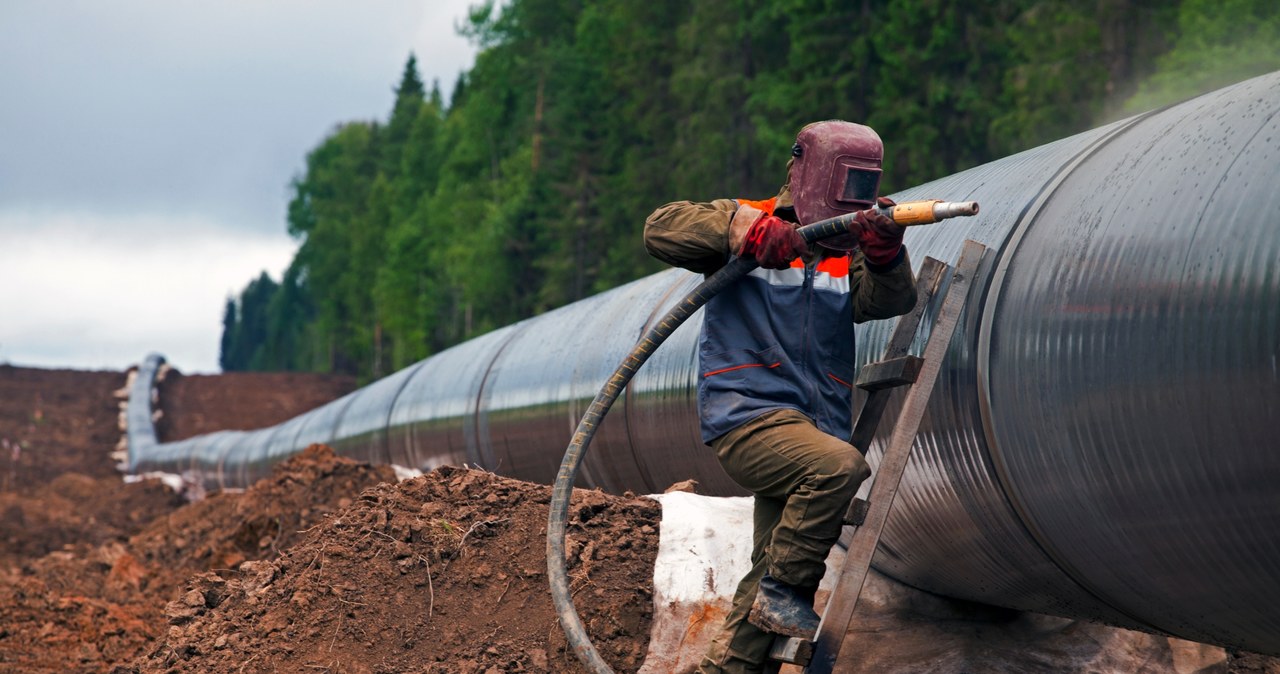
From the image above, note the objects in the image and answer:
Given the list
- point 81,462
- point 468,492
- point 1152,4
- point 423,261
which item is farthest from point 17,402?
point 468,492

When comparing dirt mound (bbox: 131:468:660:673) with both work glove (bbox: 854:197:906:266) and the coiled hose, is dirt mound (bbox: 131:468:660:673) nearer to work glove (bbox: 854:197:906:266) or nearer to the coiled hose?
the coiled hose

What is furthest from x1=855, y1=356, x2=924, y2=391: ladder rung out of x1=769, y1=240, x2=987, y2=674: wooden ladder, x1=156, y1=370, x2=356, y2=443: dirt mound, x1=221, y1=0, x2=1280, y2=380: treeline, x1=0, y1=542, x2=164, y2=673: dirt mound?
x1=156, y1=370, x2=356, y2=443: dirt mound

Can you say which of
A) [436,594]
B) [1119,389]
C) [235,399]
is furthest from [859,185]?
[235,399]

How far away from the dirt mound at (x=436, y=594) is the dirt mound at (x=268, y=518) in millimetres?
2727

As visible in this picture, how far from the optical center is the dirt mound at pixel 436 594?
4.18 m

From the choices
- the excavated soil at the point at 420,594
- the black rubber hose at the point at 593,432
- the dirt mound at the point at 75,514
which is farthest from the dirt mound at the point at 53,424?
the black rubber hose at the point at 593,432

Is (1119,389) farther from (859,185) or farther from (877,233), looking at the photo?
(859,185)

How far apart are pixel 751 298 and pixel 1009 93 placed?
20.2 meters

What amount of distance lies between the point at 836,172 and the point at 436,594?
2.00m

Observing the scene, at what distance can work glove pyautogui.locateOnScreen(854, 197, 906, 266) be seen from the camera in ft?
10.9

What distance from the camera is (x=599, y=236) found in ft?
108

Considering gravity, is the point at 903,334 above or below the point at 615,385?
above

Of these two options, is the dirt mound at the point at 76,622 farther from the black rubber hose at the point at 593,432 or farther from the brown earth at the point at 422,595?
the black rubber hose at the point at 593,432

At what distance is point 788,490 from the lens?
3.49 meters
